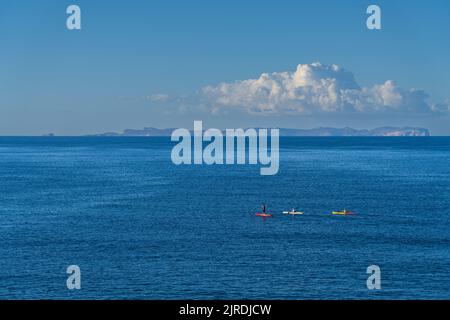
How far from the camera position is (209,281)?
81.2 metres

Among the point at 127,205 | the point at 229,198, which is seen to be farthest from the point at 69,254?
the point at 229,198

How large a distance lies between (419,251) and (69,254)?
56.8m

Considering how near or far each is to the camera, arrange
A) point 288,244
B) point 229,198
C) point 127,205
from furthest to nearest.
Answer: point 229,198, point 127,205, point 288,244

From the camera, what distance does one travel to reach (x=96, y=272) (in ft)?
281

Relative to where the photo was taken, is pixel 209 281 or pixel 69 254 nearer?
pixel 209 281
